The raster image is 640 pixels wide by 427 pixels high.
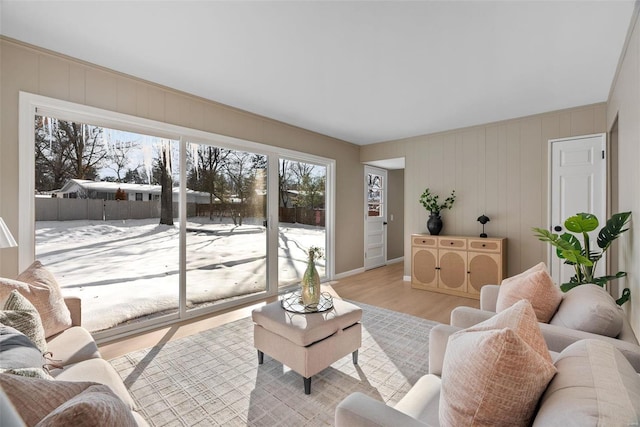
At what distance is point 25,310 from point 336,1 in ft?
7.87

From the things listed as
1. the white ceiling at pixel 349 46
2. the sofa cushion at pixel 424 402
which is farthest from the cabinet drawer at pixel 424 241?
the sofa cushion at pixel 424 402

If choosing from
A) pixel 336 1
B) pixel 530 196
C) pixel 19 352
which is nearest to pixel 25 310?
pixel 19 352

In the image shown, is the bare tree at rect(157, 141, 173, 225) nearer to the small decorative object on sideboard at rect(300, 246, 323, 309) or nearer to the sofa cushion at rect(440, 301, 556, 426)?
the small decorative object on sideboard at rect(300, 246, 323, 309)

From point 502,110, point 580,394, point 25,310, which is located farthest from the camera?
point 502,110

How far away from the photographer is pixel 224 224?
3750 millimetres

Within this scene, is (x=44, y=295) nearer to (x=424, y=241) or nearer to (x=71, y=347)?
(x=71, y=347)

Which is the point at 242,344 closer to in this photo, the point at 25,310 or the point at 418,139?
the point at 25,310

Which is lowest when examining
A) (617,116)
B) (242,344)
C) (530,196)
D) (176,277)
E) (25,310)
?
(242,344)

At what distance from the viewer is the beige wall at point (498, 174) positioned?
3.94 meters

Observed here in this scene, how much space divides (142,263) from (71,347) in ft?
4.93

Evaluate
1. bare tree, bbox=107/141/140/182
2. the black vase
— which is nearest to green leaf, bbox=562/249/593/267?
the black vase

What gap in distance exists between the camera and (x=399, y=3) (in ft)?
6.23

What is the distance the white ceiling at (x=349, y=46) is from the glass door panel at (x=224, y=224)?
769 millimetres

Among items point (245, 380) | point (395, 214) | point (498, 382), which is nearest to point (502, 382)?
point (498, 382)
